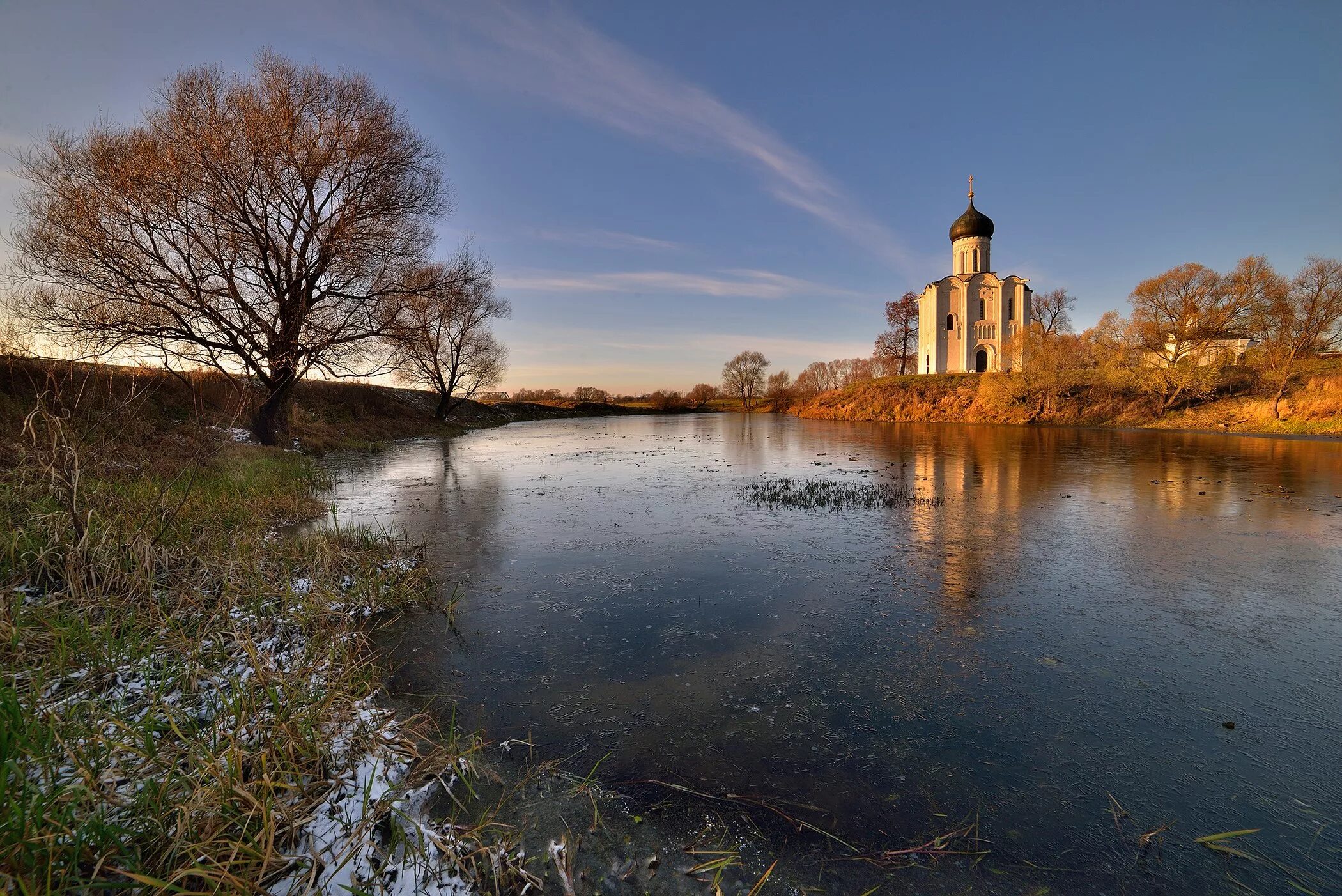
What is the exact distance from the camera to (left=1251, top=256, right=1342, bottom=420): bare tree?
92.7 ft

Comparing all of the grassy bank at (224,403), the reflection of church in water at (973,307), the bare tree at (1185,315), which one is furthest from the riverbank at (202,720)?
the reflection of church in water at (973,307)

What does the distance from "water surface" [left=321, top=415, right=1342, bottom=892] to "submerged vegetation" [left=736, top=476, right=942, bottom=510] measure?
0.72 metres

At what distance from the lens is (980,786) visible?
2963 millimetres

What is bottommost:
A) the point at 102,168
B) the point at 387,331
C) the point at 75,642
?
the point at 75,642

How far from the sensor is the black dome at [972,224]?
5181cm

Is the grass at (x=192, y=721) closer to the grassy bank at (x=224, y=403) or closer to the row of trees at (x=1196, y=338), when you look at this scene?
the grassy bank at (x=224, y=403)

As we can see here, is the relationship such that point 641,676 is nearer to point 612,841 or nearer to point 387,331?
point 612,841

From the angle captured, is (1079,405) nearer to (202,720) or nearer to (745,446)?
(745,446)

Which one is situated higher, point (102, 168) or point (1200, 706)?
point (102, 168)

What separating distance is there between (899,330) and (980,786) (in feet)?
221

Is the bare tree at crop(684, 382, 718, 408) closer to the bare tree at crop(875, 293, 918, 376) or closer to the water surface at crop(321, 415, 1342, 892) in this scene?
the bare tree at crop(875, 293, 918, 376)

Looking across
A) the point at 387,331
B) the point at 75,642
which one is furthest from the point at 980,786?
the point at 387,331

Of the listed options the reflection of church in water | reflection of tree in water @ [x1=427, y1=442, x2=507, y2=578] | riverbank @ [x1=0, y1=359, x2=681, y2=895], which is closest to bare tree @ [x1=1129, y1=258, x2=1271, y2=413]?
the reflection of church in water

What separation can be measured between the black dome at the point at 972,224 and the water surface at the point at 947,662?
49.6 metres
